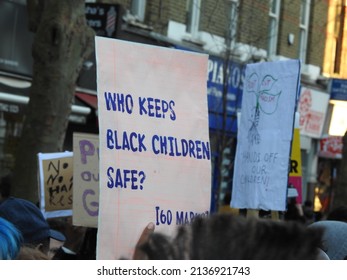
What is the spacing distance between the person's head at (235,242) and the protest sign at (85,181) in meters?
2.80

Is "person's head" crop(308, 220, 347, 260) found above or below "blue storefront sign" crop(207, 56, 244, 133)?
below

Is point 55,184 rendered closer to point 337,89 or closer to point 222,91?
point 222,91

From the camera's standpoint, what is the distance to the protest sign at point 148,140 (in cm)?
342

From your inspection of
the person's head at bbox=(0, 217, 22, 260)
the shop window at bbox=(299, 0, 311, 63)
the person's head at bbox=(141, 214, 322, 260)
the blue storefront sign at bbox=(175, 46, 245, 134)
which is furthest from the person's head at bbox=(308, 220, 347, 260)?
the shop window at bbox=(299, 0, 311, 63)

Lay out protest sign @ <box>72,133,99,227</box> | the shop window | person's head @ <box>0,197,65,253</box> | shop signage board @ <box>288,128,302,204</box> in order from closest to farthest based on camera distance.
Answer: person's head @ <box>0,197,65,253</box>
protest sign @ <box>72,133,99,227</box>
shop signage board @ <box>288,128,302,204</box>
the shop window

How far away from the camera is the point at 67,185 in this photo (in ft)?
18.5

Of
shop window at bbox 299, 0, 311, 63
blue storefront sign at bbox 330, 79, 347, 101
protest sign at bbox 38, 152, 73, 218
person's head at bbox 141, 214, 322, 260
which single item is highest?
shop window at bbox 299, 0, 311, 63

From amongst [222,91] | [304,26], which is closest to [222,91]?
[222,91]

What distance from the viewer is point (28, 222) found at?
11.8 feet

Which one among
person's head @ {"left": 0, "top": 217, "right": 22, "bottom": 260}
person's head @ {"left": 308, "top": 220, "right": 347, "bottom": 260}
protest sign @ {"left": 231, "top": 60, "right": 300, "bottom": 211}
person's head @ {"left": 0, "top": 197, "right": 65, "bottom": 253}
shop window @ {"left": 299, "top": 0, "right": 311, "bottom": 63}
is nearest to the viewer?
person's head @ {"left": 0, "top": 217, "right": 22, "bottom": 260}

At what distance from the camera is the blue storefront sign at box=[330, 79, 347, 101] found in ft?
64.8

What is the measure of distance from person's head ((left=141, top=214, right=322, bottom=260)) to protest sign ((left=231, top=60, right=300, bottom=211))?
3.74 meters

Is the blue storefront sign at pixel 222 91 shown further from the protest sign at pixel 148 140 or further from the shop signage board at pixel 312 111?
the protest sign at pixel 148 140

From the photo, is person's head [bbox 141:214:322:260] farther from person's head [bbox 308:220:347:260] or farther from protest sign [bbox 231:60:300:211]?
protest sign [bbox 231:60:300:211]
